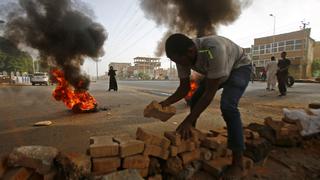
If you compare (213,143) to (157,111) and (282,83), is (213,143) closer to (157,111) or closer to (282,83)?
(157,111)

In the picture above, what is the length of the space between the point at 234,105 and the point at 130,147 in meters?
1.14

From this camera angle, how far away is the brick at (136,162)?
2.52m

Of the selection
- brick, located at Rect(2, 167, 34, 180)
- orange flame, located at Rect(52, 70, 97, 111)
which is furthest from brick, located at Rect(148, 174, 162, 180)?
orange flame, located at Rect(52, 70, 97, 111)

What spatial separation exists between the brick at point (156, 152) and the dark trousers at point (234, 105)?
705 millimetres

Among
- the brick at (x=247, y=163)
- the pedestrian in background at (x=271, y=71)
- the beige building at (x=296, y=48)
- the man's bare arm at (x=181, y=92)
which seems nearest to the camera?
the brick at (x=247, y=163)

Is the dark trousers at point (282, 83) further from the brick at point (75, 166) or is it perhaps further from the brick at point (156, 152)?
the brick at point (75, 166)

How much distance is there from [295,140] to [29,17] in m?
6.37

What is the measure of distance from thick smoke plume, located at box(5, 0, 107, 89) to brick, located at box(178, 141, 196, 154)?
4552mm

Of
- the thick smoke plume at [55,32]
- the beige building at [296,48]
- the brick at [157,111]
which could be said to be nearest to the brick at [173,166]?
the brick at [157,111]

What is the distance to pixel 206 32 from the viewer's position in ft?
32.3

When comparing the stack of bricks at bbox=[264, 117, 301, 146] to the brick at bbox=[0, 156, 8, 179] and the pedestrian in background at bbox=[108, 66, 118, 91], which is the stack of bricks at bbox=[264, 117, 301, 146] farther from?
the pedestrian in background at bbox=[108, 66, 118, 91]

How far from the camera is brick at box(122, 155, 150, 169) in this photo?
8.25 ft

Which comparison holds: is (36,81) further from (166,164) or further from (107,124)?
(166,164)

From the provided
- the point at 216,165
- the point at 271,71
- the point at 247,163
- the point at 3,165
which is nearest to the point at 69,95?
the point at 3,165
